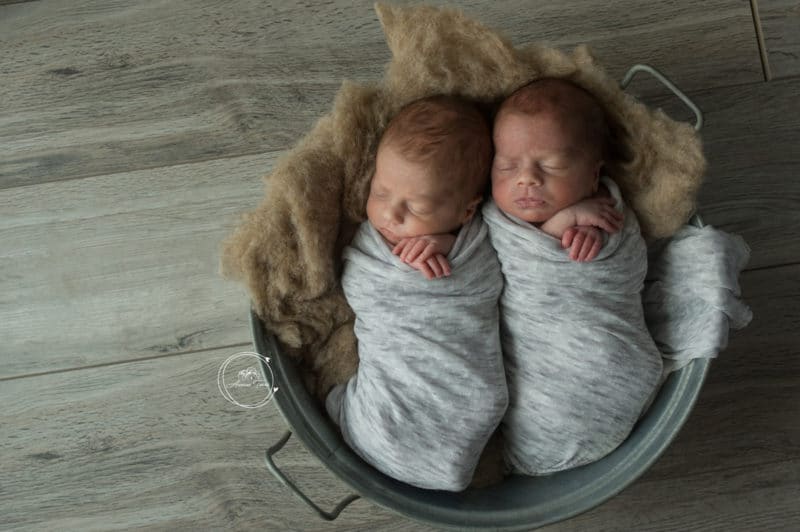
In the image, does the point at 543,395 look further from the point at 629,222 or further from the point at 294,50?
the point at 294,50

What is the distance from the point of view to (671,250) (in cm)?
91

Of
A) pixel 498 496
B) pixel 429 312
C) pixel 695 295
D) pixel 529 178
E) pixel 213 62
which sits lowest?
pixel 498 496

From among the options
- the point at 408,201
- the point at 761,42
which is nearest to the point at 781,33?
the point at 761,42

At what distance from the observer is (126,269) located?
41.4 inches

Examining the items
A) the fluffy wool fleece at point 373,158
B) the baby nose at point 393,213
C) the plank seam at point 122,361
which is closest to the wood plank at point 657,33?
the fluffy wool fleece at point 373,158

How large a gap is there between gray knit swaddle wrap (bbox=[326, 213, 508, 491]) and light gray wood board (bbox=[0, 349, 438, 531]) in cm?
22

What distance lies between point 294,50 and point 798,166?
0.79 metres

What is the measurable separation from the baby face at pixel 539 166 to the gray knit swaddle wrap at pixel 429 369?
0.07 meters

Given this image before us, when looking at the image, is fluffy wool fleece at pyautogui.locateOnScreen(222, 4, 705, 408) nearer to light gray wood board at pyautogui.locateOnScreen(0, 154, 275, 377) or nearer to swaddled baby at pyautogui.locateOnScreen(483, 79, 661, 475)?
swaddled baby at pyautogui.locateOnScreen(483, 79, 661, 475)

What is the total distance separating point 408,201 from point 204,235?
15.0 inches

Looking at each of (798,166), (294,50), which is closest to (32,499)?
(294,50)

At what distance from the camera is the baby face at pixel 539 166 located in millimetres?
824

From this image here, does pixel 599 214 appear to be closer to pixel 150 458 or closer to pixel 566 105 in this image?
pixel 566 105

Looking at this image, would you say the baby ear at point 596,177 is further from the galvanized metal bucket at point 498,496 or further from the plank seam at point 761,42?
the plank seam at point 761,42
